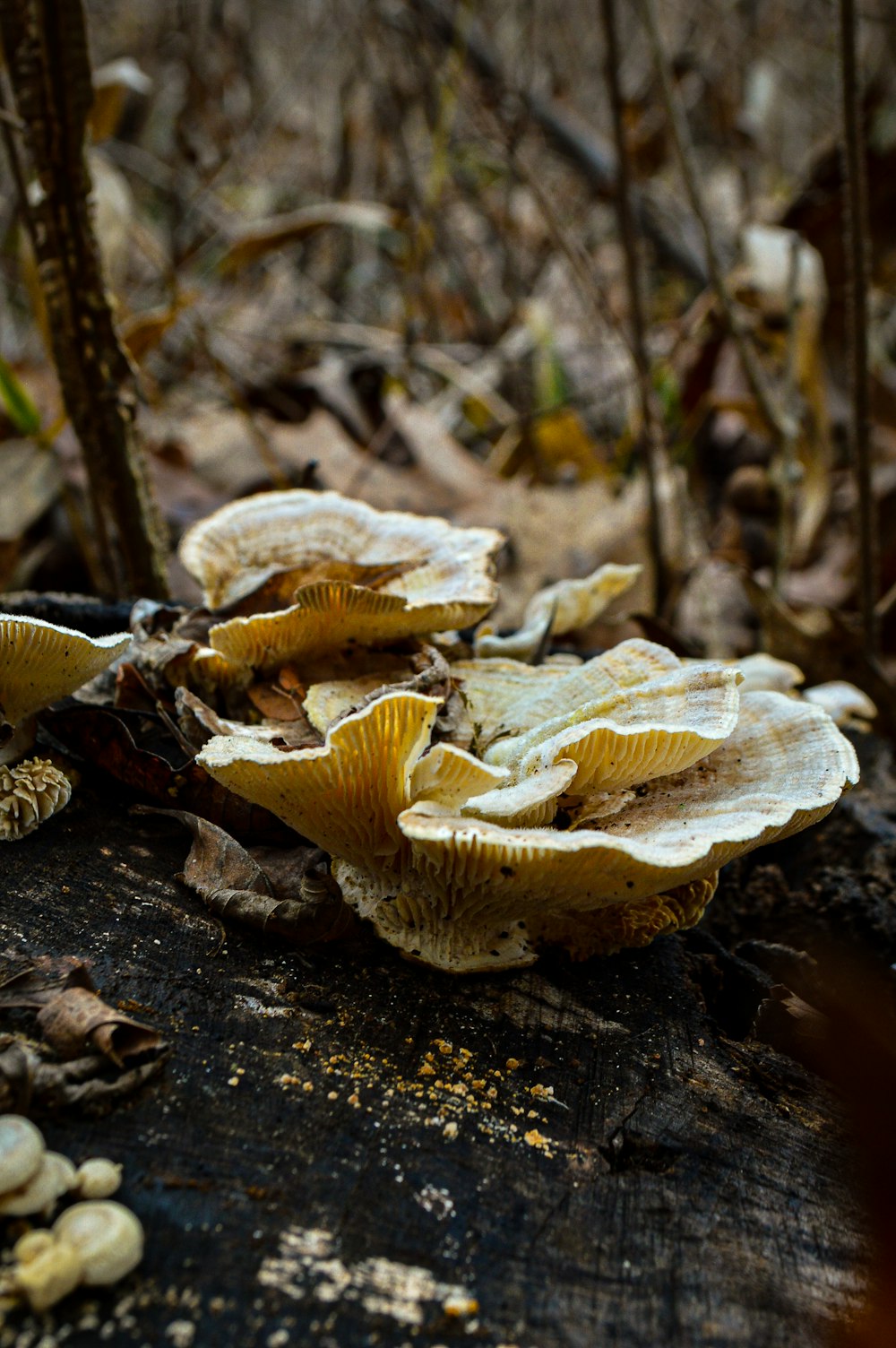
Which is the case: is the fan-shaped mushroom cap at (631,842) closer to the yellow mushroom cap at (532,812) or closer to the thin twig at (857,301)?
the yellow mushroom cap at (532,812)

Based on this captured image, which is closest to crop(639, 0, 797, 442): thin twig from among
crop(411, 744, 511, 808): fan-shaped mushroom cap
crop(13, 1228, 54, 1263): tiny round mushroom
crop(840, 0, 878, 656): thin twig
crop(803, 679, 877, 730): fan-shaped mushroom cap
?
crop(840, 0, 878, 656): thin twig

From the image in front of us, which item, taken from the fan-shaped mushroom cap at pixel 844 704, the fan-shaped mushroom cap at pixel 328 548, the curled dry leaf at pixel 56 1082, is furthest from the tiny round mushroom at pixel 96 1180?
the fan-shaped mushroom cap at pixel 844 704

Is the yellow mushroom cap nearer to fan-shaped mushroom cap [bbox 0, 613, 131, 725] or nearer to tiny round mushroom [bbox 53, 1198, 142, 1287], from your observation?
fan-shaped mushroom cap [bbox 0, 613, 131, 725]

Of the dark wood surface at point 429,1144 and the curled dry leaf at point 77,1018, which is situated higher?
the curled dry leaf at point 77,1018

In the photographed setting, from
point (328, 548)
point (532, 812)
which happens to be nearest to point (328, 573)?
point (328, 548)

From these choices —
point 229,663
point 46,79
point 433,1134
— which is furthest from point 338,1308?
point 46,79

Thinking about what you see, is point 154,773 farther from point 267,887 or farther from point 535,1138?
point 535,1138
